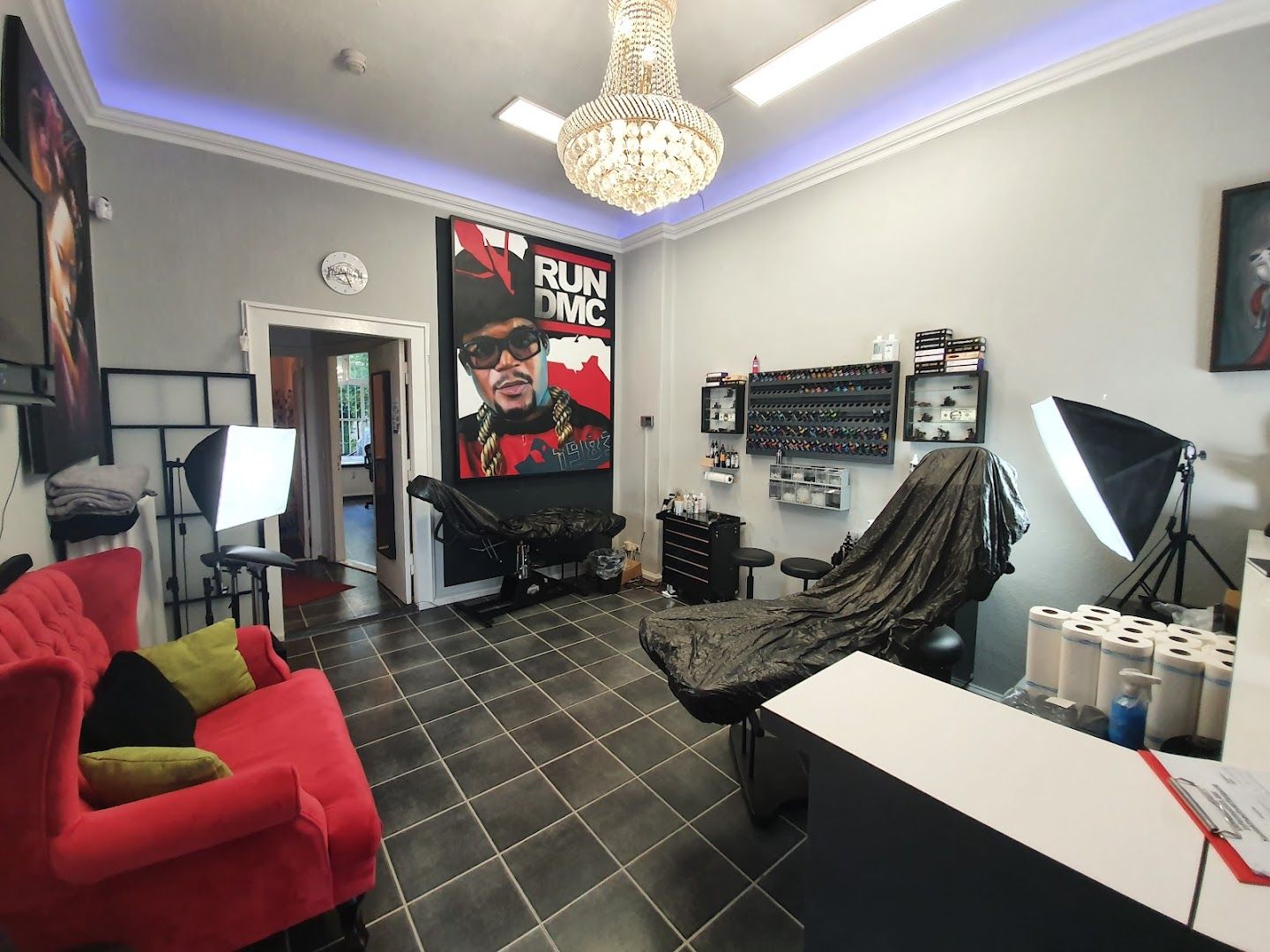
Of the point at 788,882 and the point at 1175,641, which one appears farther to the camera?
the point at 788,882

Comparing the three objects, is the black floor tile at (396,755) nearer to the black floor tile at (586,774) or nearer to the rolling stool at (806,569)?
the black floor tile at (586,774)

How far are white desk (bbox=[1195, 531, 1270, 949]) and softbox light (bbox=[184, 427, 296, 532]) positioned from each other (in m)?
3.20

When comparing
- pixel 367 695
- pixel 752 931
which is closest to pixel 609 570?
pixel 367 695

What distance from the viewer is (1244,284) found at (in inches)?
82.2

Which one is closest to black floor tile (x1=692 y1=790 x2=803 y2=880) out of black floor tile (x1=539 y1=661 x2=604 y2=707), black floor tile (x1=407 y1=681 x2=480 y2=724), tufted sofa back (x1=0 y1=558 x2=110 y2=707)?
black floor tile (x1=539 y1=661 x2=604 y2=707)

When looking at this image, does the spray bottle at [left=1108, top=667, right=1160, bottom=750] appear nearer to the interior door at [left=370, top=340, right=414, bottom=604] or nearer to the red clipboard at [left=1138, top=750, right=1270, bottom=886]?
the red clipboard at [left=1138, top=750, right=1270, bottom=886]

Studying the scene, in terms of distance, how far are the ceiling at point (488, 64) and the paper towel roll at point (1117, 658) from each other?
2.68 meters

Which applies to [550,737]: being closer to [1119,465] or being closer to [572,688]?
[572,688]

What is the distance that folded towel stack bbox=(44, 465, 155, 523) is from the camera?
78.3 inches

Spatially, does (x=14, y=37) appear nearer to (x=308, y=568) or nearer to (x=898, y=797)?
(x=898, y=797)

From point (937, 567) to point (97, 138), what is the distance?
5.11 meters

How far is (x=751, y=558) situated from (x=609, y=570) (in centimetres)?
148

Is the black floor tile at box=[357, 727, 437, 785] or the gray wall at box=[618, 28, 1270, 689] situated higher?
the gray wall at box=[618, 28, 1270, 689]

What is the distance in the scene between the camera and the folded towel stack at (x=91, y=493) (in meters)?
1.99
